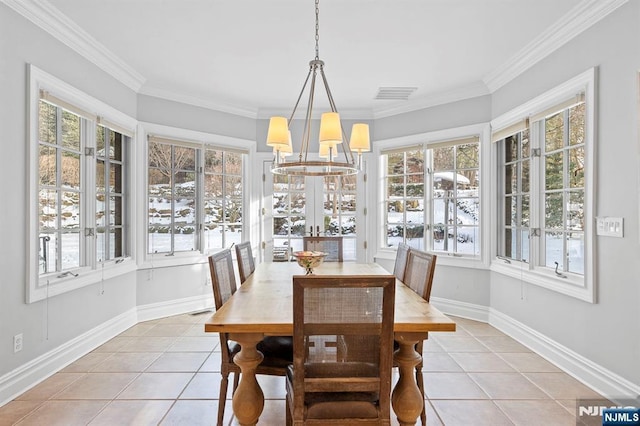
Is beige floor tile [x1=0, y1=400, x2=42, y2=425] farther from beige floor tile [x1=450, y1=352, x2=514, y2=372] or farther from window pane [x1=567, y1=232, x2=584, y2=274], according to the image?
window pane [x1=567, y1=232, x2=584, y2=274]

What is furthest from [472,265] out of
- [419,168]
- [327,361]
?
[327,361]

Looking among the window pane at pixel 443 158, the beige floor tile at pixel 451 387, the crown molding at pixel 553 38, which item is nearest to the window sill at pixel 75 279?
the beige floor tile at pixel 451 387

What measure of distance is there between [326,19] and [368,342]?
2.41 metres

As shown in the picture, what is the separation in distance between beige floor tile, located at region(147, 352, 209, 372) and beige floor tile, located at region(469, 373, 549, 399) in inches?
83.5

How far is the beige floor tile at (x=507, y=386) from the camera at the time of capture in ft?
8.87

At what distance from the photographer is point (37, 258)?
2898mm

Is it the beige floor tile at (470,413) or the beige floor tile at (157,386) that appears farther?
the beige floor tile at (157,386)

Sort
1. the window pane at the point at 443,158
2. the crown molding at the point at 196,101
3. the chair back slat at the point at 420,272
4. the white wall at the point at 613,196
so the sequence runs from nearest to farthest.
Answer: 1. the chair back slat at the point at 420,272
2. the white wall at the point at 613,196
3. the crown molding at the point at 196,101
4. the window pane at the point at 443,158

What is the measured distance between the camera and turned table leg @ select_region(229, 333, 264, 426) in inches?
73.8

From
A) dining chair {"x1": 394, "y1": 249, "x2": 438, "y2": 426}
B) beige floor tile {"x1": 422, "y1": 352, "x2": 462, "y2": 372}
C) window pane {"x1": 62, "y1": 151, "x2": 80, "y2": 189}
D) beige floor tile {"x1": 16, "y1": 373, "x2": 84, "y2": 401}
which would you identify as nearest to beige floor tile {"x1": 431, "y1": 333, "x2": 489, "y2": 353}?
beige floor tile {"x1": 422, "y1": 352, "x2": 462, "y2": 372}

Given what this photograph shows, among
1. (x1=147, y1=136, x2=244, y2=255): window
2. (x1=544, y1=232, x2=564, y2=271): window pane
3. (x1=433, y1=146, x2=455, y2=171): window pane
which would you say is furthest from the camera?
(x1=433, y1=146, x2=455, y2=171): window pane

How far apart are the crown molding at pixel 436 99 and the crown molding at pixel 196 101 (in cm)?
175

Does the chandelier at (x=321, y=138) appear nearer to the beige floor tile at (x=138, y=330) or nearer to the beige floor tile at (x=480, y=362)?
the beige floor tile at (x=480, y=362)

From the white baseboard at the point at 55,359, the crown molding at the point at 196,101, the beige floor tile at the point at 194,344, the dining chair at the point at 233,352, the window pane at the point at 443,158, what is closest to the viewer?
the dining chair at the point at 233,352
